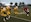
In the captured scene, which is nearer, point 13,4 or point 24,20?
point 24,20

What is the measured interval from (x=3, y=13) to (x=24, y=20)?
0.91 ft

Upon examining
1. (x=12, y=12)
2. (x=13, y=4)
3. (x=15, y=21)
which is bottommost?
(x=15, y=21)

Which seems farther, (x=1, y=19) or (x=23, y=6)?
(x=23, y=6)

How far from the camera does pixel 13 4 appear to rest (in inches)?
36.8

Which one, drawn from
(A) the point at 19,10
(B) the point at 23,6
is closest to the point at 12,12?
(A) the point at 19,10

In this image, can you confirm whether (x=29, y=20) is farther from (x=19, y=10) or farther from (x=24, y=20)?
(x=19, y=10)

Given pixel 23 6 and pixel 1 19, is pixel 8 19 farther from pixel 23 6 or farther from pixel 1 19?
pixel 23 6

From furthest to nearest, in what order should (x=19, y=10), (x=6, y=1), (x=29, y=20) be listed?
(x=6, y=1), (x=19, y=10), (x=29, y=20)

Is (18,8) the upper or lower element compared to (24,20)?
upper

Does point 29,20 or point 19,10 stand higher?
point 19,10

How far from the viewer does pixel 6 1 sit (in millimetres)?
962

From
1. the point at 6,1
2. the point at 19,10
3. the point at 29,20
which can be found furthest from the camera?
the point at 6,1

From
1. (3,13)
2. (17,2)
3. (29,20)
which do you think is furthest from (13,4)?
(29,20)

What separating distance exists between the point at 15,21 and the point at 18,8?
20cm
